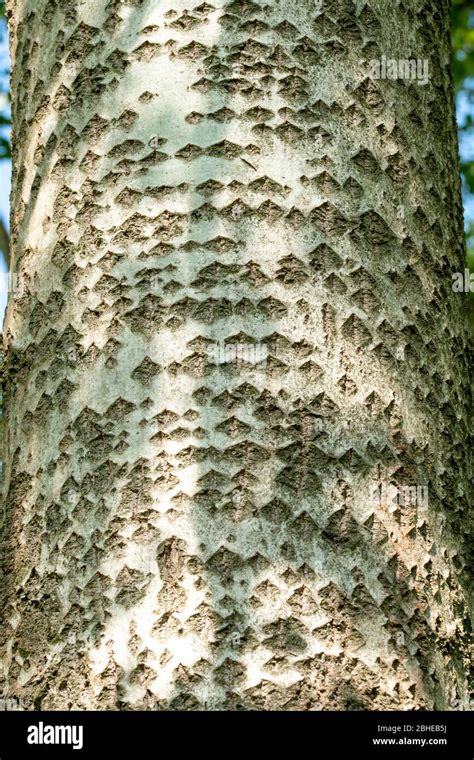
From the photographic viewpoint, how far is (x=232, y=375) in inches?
57.1

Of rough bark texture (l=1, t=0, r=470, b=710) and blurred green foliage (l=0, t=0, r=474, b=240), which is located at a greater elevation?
blurred green foliage (l=0, t=0, r=474, b=240)

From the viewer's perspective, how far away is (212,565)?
53.9 inches

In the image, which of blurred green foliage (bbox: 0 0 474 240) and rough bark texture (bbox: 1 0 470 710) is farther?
blurred green foliage (bbox: 0 0 474 240)

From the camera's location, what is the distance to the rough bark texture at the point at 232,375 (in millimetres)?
1364

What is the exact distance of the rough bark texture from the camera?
1364mm

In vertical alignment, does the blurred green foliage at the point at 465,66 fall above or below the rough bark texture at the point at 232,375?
above

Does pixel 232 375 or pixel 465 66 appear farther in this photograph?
pixel 465 66

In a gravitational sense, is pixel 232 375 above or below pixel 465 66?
below

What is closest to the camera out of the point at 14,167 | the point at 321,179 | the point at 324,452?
the point at 324,452

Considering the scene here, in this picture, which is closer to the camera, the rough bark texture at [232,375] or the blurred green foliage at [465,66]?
the rough bark texture at [232,375]
